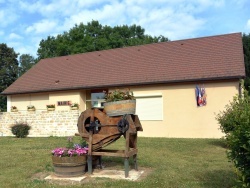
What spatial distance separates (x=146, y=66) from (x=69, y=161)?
12436 millimetres

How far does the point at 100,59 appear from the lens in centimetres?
2183

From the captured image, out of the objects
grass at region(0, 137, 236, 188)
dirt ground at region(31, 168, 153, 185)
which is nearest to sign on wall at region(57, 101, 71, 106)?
grass at region(0, 137, 236, 188)

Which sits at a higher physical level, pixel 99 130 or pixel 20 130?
pixel 99 130

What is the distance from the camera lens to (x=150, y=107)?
17000mm

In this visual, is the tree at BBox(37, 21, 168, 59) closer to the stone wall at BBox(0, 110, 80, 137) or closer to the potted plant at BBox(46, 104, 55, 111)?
the potted plant at BBox(46, 104, 55, 111)

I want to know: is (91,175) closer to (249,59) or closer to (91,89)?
(91,89)

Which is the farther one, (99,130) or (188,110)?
(188,110)

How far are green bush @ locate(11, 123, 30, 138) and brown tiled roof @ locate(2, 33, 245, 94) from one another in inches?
120

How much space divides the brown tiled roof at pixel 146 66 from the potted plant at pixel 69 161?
398 inches

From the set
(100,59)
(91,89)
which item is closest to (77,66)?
(100,59)

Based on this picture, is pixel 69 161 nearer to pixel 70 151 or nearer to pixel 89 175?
pixel 70 151

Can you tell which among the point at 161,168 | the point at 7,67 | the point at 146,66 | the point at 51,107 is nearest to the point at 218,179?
the point at 161,168

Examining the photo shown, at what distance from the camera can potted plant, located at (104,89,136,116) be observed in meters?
7.02

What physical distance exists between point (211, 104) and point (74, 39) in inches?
1113
